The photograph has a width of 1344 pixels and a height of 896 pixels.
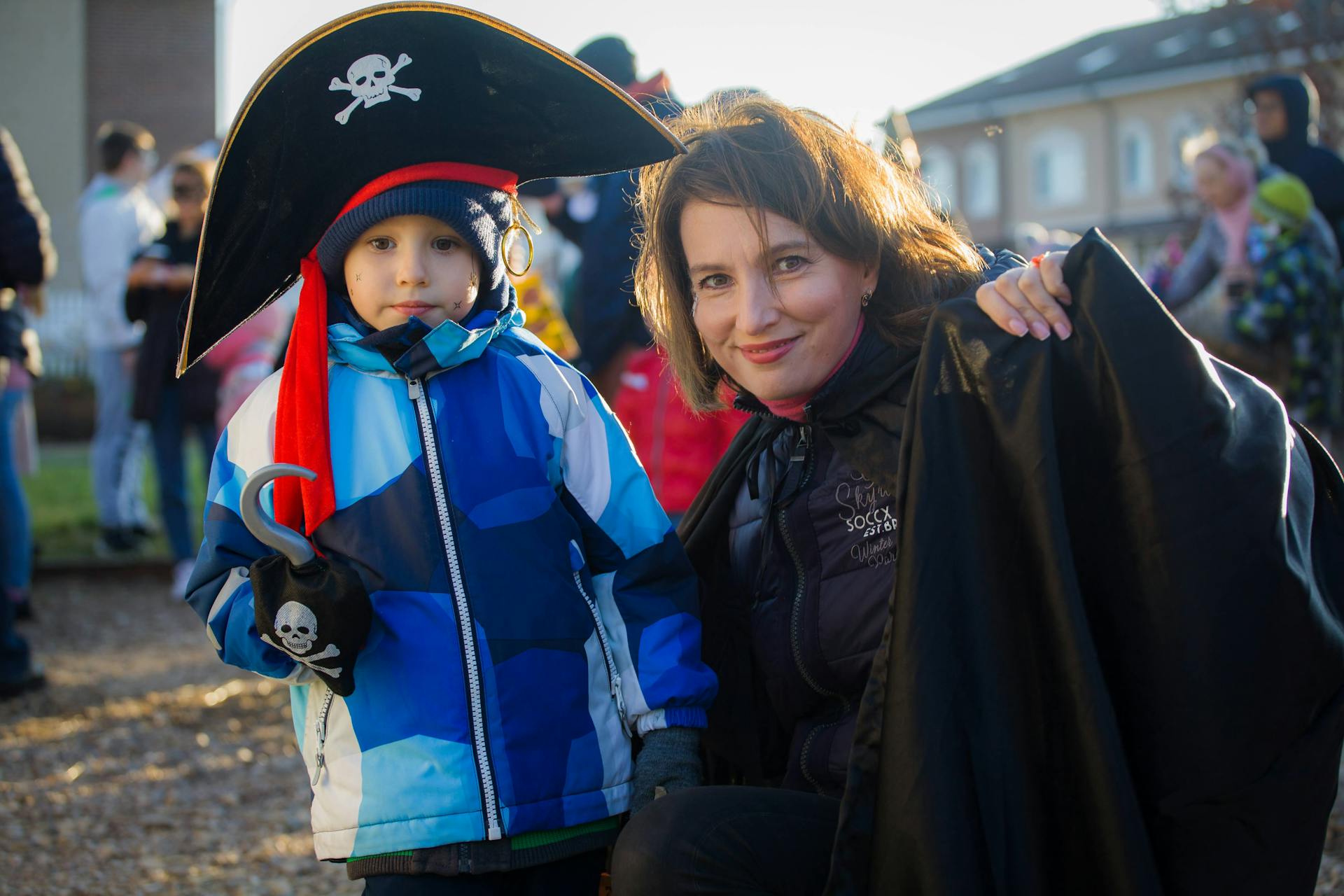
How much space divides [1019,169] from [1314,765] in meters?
33.0

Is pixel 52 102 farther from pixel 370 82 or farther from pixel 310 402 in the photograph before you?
pixel 310 402

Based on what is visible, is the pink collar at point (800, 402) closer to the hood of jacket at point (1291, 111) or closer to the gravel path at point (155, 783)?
the gravel path at point (155, 783)

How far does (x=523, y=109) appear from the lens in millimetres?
2479

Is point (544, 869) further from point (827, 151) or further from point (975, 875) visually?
point (827, 151)

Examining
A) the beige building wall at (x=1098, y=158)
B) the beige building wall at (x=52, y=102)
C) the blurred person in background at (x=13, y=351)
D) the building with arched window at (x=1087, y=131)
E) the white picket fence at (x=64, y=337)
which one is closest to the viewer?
the blurred person in background at (x=13, y=351)

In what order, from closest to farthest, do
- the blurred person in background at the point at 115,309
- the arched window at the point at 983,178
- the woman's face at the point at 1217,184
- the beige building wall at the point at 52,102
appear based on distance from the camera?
the woman's face at the point at 1217,184
the blurred person in background at the point at 115,309
the beige building wall at the point at 52,102
the arched window at the point at 983,178

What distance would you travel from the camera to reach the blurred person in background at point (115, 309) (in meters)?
8.34

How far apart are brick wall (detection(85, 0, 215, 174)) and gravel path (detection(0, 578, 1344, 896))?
2182 cm

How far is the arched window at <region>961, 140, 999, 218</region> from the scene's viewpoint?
1336 inches

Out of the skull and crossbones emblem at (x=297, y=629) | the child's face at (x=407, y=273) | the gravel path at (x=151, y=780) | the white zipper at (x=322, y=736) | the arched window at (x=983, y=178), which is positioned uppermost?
the arched window at (x=983, y=178)

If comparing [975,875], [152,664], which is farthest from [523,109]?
[152,664]

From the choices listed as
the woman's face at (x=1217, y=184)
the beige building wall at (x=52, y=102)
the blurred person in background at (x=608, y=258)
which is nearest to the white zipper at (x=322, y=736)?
the blurred person in background at (x=608, y=258)

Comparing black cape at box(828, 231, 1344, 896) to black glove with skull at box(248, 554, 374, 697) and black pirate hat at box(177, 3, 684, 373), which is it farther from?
black pirate hat at box(177, 3, 684, 373)

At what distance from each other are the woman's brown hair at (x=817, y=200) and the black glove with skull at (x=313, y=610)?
0.91 metres
